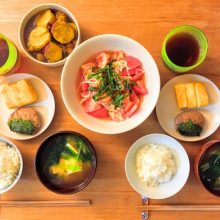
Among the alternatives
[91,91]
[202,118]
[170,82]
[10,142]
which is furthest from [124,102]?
[10,142]

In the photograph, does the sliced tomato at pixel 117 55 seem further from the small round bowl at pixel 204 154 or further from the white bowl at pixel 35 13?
the small round bowl at pixel 204 154

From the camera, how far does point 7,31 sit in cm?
179

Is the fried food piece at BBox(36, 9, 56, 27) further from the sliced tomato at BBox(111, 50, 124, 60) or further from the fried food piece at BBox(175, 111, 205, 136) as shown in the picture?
the fried food piece at BBox(175, 111, 205, 136)

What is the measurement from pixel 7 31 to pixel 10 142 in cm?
54

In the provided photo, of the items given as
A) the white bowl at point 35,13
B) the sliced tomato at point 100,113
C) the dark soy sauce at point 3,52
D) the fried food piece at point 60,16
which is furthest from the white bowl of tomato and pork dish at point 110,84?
the dark soy sauce at point 3,52

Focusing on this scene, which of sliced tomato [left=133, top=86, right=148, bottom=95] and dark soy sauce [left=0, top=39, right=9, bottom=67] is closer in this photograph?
sliced tomato [left=133, top=86, right=148, bottom=95]

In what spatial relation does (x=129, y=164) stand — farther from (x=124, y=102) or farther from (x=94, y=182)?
(x=124, y=102)

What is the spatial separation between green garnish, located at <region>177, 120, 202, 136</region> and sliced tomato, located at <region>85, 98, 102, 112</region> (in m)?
0.39

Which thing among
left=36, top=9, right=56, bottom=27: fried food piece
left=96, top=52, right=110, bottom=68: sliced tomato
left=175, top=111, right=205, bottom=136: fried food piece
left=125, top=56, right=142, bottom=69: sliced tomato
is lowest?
left=175, top=111, right=205, bottom=136: fried food piece

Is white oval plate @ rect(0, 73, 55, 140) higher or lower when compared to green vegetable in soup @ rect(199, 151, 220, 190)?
higher

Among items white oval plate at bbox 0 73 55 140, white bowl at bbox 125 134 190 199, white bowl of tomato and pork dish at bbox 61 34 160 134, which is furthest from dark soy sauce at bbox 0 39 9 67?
white bowl at bbox 125 134 190 199

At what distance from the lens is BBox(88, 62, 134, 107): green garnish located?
1595 millimetres

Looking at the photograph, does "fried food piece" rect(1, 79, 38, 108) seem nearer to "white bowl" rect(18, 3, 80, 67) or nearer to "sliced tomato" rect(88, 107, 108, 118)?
"white bowl" rect(18, 3, 80, 67)

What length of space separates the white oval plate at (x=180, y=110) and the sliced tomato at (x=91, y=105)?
0.30m
